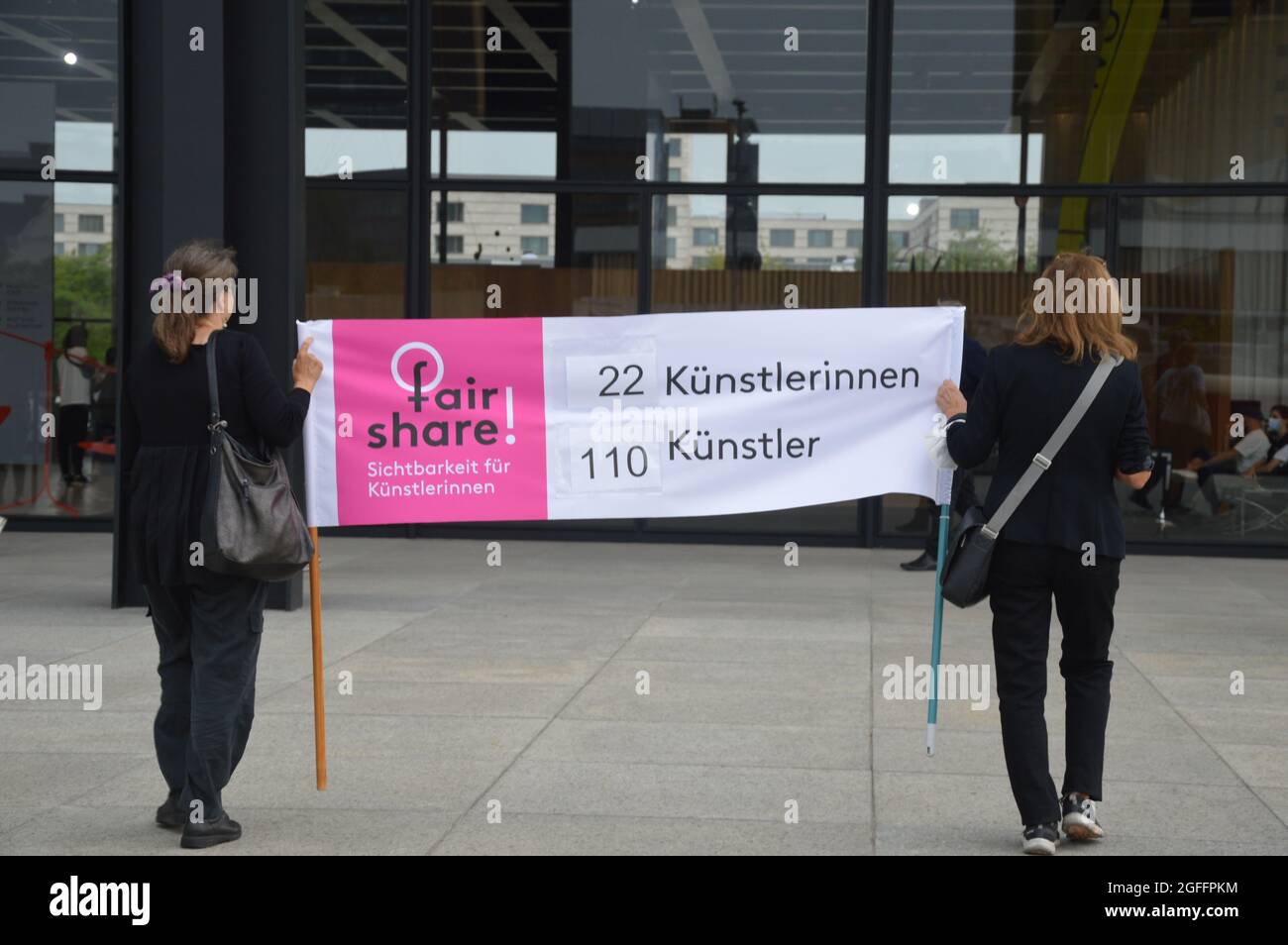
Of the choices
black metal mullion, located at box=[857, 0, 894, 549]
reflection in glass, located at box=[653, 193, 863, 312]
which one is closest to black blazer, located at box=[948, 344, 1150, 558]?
black metal mullion, located at box=[857, 0, 894, 549]

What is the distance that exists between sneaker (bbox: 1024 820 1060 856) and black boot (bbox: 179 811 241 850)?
8.37 feet

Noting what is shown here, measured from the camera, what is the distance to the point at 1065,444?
207 inches

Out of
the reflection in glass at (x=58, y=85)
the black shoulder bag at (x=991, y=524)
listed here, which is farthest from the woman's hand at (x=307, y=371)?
the reflection in glass at (x=58, y=85)

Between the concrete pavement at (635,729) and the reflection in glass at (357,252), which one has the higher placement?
the reflection in glass at (357,252)

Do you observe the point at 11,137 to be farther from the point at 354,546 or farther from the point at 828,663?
the point at 828,663

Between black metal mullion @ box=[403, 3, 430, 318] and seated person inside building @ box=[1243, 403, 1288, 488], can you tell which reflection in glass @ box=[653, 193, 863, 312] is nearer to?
black metal mullion @ box=[403, 3, 430, 318]

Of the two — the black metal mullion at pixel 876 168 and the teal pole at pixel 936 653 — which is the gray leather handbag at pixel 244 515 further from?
the black metal mullion at pixel 876 168

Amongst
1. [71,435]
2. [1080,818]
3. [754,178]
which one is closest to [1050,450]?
[1080,818]

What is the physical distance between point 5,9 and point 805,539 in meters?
8.90

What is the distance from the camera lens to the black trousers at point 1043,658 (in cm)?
522

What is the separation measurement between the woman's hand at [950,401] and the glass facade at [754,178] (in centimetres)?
816

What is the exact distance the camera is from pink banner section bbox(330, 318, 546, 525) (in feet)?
21.3

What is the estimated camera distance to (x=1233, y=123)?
568 inches

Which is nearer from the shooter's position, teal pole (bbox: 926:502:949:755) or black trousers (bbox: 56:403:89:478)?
teal pole (bbox: 926:502:949:755)
